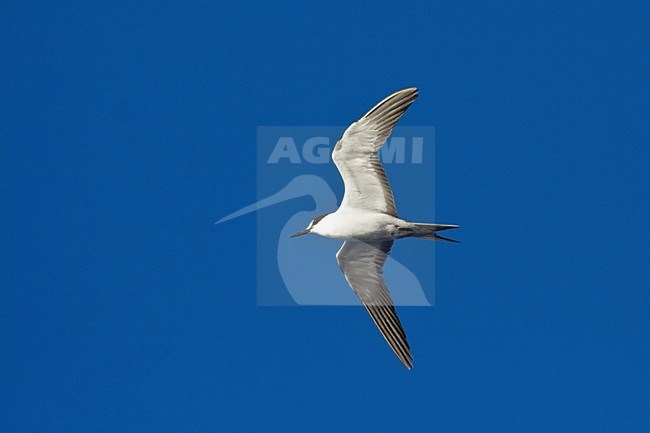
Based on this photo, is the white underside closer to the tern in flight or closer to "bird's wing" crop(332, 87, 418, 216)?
the tern in flight

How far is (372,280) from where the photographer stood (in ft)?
46.1

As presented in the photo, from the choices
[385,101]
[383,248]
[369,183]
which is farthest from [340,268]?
[385,101]

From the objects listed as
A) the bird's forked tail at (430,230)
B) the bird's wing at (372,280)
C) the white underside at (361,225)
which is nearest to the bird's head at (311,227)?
the white underside at (361,225)

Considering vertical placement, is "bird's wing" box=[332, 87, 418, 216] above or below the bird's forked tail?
above

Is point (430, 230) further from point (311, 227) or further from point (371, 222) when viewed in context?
point (311, 227)

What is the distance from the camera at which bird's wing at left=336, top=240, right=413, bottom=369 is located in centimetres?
1369

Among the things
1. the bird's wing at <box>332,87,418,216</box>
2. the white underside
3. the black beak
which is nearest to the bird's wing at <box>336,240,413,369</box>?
the white underside

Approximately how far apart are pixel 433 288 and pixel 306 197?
7.93 ft

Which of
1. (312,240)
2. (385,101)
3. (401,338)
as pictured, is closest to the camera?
(385,101)

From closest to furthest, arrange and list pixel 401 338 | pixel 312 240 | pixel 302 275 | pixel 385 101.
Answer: pixel 385 101 → pixel 401 338 → pixel 312 240 → pixel 302 275

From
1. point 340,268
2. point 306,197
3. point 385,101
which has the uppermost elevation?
point 385,101

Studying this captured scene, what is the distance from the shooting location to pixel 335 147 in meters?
12.8

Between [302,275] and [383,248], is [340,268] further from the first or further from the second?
[302,275]

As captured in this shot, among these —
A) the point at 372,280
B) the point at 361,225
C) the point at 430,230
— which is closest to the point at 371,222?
the point at 361,225
